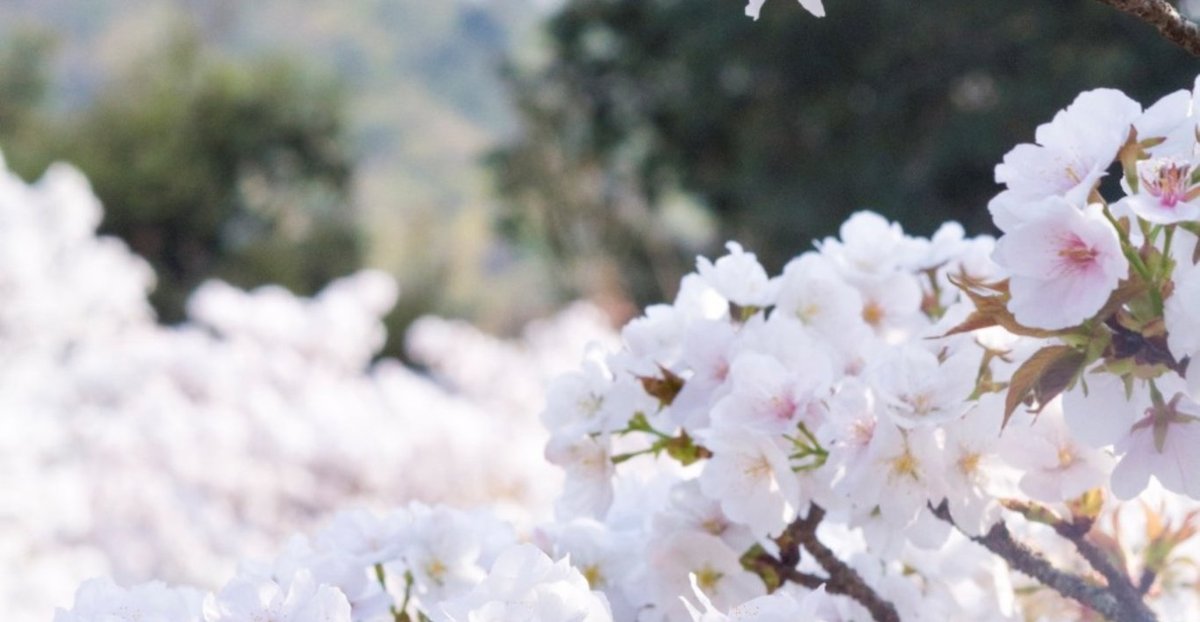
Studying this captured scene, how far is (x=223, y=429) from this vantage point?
515 centimetres

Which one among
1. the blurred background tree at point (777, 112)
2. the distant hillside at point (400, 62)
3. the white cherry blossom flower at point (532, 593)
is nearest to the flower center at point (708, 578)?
the white cherry blossom flower at point (532, 593)

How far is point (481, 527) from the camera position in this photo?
3.77ft

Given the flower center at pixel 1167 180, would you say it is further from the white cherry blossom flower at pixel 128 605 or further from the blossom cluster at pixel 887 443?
the white cherry blossom flower at pixel 128 605

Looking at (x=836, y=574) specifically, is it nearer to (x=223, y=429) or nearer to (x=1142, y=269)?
(x=1142, y=269)

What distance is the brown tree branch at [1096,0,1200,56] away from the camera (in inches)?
28.7

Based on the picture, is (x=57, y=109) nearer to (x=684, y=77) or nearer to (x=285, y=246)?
(x=285, y=246)

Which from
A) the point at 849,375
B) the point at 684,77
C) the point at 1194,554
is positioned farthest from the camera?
the point at 684,77

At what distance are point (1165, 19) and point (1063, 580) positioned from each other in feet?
1.45

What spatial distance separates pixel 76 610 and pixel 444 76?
8225 centimetres

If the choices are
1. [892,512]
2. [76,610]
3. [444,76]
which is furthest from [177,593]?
[444,76]

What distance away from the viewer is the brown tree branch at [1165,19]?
0.73 m

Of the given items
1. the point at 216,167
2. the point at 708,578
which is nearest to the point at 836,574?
the point at 708,578

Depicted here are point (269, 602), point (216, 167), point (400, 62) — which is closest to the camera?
point (269, 602)

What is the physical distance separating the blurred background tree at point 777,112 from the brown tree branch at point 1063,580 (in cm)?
952
